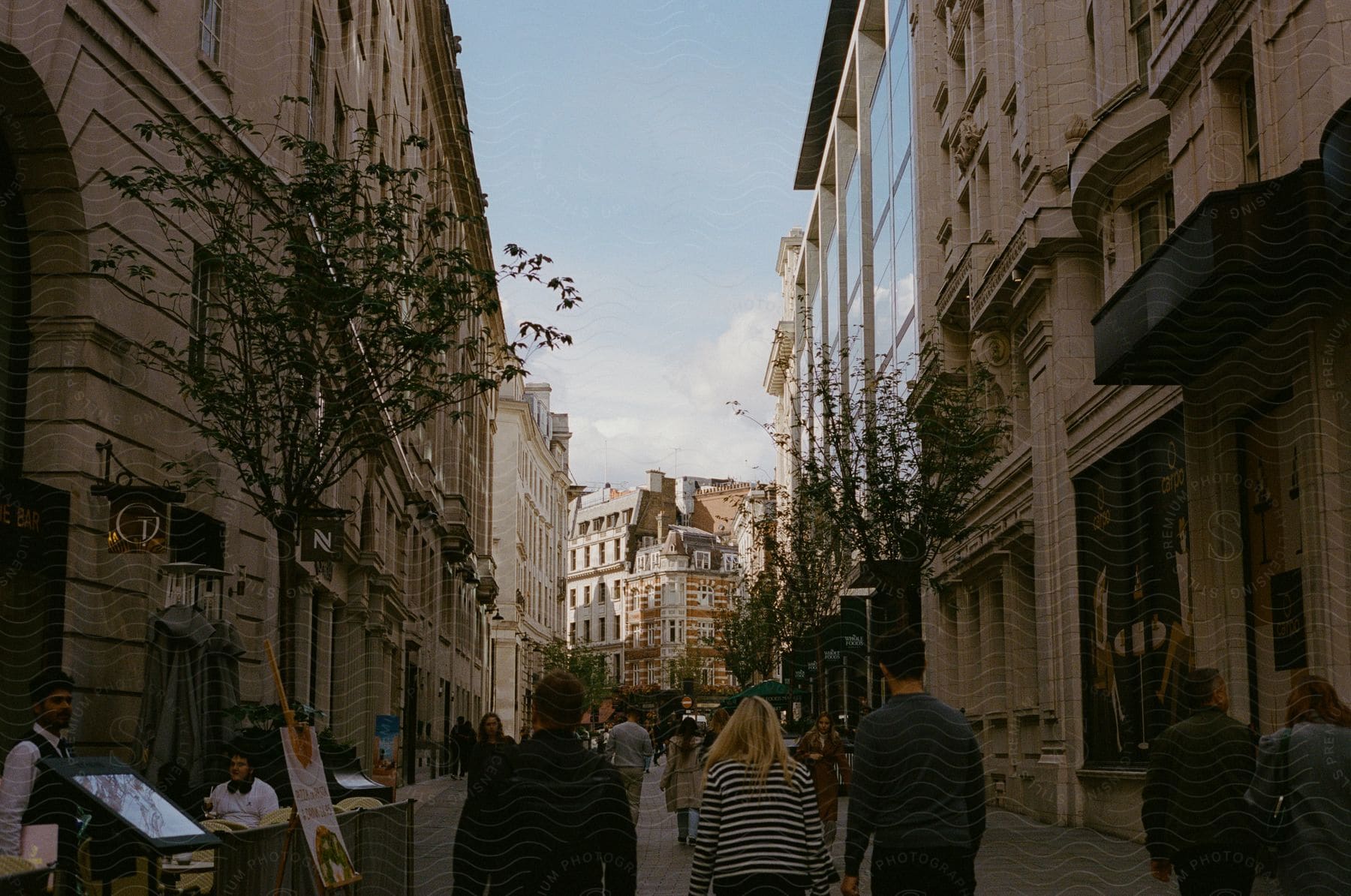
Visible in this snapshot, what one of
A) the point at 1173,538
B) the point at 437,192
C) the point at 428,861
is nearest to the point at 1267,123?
the point at 1173,538

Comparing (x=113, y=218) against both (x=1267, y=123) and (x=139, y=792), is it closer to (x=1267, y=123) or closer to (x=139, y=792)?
(x=139, y=792)

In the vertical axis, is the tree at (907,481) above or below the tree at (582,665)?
above

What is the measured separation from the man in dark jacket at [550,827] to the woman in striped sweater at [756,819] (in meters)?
0.34

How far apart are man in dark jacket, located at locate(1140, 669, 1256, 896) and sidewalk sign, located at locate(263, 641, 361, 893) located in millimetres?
3950

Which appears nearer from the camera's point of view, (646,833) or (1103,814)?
(1103,814)

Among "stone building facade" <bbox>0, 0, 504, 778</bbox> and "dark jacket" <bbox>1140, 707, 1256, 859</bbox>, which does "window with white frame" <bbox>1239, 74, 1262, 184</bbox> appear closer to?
"stone building facade" <bbox>0, 0, 504, 778</bbox>

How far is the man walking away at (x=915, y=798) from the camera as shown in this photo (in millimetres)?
5918

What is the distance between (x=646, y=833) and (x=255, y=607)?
7316 millimetres

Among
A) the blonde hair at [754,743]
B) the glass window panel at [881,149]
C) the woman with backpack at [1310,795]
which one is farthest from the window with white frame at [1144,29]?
the glass window panel at [881,149]

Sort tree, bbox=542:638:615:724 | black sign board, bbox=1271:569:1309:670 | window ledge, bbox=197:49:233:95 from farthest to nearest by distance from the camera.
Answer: tree, bbox=542:638:615:724
window ledge, bbox=197:49:233:95
black sign board, bbox=1271:569:1309:670

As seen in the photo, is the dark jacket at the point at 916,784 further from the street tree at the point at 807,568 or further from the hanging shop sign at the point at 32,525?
the street tree at the point at 807,568

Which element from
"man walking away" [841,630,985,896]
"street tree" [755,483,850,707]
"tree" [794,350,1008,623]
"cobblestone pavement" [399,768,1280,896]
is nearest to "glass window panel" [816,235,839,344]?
"street tree" [755,483,850,707]

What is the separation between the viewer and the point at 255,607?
15.6 meters

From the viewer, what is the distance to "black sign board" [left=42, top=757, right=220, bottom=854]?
647 centimetres
